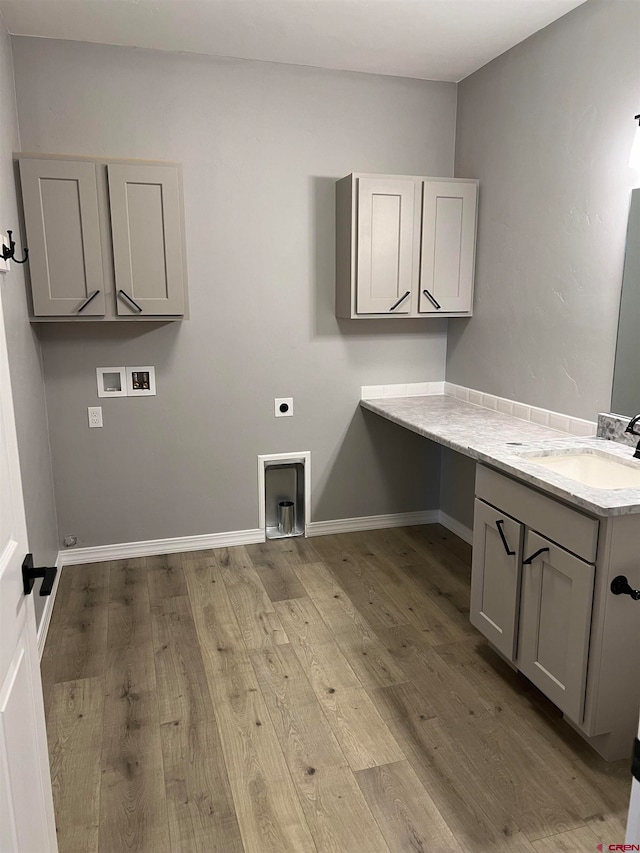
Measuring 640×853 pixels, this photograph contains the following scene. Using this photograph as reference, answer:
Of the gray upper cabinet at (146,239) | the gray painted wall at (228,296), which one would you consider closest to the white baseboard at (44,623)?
the gray painted wall at (228,296)

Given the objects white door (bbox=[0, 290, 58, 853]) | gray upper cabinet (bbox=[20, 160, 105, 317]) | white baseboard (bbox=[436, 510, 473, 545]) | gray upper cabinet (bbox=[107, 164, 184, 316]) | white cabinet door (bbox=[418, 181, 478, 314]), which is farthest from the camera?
white baseboard (bbox=[436, 510, 473, 545])

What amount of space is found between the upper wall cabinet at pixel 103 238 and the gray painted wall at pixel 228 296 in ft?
0.99

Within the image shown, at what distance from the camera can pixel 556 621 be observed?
6.93 ft

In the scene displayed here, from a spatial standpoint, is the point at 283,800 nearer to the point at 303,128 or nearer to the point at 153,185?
the point at 153,185

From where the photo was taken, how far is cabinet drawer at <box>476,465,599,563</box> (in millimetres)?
1947

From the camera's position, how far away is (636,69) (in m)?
2.42

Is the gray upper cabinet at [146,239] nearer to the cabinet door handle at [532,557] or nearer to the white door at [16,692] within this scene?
the white door at [16,692]

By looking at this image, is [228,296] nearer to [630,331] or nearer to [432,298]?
[432,298]

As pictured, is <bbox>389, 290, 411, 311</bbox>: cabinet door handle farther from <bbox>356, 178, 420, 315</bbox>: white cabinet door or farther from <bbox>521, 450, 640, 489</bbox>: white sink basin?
<bbox>521, 450, 640, 489</bbox>: white sink basin

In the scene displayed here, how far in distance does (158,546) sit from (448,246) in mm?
2360

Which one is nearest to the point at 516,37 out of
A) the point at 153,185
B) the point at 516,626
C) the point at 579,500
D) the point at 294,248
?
the point at 294,248

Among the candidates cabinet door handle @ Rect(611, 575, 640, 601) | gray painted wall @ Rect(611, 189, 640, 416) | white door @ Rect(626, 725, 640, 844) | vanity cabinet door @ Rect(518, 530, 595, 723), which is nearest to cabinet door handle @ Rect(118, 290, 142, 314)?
vanity cabinet door @ Rect(518, 530, 595, 723)

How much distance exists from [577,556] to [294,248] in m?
2.32

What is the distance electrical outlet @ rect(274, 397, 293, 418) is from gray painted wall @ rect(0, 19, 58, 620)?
4.13ft
